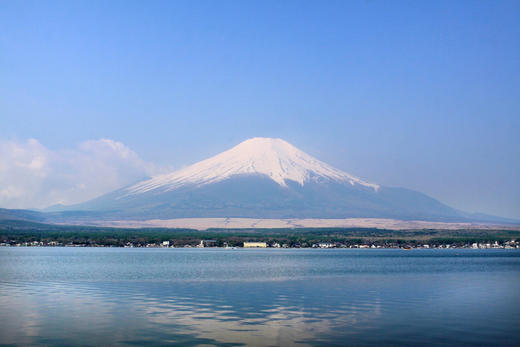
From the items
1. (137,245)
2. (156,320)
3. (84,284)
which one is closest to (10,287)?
(84,284)

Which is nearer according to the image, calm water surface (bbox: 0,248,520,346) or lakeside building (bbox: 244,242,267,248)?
calm water surface (bbox: 0,248,520,346)

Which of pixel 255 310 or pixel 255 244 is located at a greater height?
pixel 255 244

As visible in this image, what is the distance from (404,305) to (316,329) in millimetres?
9873

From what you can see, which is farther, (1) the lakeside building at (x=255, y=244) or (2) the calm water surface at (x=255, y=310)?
(1) the lakeside building at (x=255, y=244)

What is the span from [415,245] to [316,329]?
139 m

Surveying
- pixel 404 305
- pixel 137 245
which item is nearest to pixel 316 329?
pixel 404 305

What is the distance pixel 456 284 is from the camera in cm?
4778

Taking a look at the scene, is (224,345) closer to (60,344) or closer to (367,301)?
(60,344)

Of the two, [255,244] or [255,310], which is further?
[255,244]

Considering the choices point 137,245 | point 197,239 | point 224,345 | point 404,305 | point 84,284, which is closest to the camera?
point 224,345

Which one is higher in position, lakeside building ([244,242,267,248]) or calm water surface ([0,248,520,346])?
lakeside building ([244,242,267,248])

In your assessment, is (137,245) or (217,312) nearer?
(217,312)

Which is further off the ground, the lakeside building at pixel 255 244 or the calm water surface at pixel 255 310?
the lakeside building at pixel 255 244

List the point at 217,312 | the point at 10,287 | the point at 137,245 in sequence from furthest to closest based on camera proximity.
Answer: the point at 137,245 → the point at 10,287 → the point at 217,312
